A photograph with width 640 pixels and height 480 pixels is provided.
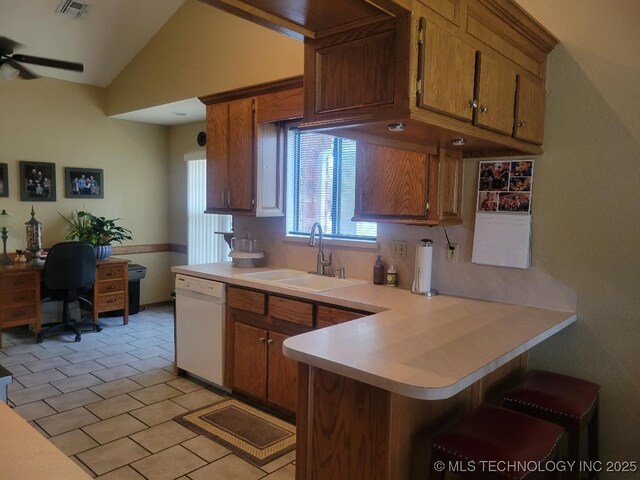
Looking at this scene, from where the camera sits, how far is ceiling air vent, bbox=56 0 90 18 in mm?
4410

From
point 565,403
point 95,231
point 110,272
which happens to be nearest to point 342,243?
point 565,403

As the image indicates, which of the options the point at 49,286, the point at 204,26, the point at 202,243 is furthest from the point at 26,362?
the point at 204,26

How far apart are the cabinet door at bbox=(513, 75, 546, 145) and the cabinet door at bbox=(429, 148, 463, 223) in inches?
16.5

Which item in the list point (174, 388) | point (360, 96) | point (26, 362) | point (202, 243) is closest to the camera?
point (360, 96)

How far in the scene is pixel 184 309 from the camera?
3.77m

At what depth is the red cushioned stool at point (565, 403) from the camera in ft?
6.45

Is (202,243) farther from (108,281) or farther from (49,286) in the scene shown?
(49,286)

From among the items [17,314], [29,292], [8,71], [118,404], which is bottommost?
[118,404]

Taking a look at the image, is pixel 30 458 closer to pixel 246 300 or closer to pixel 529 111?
pixel 246 300

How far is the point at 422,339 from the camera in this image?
1946 mm

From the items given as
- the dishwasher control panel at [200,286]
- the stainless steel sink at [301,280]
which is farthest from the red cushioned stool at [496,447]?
the dishwasher control panel at [200,286]

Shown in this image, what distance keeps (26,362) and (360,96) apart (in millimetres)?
4070

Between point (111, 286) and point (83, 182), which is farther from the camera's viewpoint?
point (83, 182)

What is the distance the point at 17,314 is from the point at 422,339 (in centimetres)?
447
